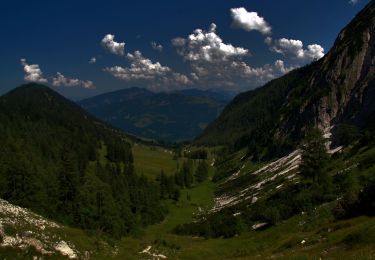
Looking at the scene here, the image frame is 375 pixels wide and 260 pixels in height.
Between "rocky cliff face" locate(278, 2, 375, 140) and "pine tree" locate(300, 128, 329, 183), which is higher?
"rocky cliff face" locate(278, 2, 375, 140)

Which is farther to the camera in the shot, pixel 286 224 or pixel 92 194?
pixel 92 194

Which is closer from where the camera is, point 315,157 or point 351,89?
point 315,157

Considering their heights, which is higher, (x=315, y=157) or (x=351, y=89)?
(x=351, y=89)

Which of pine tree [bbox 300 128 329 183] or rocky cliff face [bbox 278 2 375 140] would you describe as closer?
pine tree [bbox 300 128 329 183]

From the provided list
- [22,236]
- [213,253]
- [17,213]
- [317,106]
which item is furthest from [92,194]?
[317,106]

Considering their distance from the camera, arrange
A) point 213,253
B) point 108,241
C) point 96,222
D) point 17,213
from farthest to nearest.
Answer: point 96,222 < point 213,253 < point 108,241 < point 17,213

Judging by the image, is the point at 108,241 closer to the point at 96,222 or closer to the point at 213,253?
the point at 213,253

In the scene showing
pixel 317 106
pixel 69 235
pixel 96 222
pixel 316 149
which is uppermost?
pixel 317 106

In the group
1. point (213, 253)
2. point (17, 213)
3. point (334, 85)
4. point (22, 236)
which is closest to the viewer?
point (22, 236)

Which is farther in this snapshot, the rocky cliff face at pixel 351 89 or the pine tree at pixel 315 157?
the rocky cliff face at pixel 351 89

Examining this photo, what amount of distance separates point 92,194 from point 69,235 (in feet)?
230

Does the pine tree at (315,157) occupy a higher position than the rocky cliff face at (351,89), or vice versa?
the rocky cliff face at (351,89)

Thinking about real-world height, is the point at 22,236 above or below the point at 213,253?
above

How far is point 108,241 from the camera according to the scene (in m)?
62.2
